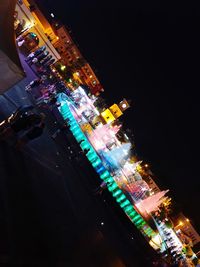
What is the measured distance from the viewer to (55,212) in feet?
33.1

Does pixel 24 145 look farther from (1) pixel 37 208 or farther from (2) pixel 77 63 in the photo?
(2) pixel 77 63

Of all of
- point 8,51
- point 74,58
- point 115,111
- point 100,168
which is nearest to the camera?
point 8,51

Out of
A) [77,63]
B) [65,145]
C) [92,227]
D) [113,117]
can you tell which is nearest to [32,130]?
[92,227]

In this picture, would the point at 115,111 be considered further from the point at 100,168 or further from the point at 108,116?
the point at 100,168

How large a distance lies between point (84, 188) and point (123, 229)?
3390 millimetres

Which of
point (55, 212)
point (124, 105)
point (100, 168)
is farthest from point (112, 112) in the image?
point (55, 212)

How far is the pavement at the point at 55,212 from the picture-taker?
7.61 metres

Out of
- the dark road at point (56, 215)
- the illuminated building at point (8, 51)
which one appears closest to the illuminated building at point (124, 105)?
the dark road at point (56, 215)

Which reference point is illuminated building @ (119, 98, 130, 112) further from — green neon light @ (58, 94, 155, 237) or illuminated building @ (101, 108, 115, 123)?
green neon light @ (58, 94, 155, 237)

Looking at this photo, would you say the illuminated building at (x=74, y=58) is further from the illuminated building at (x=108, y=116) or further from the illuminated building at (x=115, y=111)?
the illuminated building at (x=108, y=116)

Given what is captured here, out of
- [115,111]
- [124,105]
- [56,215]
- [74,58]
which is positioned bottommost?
[124,105]

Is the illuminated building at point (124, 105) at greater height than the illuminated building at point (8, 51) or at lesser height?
lesser

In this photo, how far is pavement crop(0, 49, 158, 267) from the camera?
25.0 ft

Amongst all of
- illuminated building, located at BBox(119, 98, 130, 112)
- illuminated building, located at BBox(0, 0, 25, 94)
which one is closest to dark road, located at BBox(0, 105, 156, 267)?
illuminated building, located at BBox(0, 0, 25, 94)
